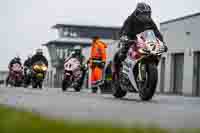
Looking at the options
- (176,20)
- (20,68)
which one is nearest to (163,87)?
(176,20)

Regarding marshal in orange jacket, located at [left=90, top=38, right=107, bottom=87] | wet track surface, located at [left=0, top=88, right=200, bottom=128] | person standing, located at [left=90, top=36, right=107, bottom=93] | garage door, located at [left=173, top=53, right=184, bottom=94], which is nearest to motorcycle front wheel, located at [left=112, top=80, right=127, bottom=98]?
wet track surface, located at [left=0, top=88, right=200, bottom=128]

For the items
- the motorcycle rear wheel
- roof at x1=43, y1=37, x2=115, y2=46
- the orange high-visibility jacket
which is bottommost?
the motorcycle rear wheel

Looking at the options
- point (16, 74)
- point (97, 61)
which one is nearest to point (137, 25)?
point (97, 61)

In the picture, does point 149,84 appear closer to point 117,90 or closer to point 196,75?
point 117,90

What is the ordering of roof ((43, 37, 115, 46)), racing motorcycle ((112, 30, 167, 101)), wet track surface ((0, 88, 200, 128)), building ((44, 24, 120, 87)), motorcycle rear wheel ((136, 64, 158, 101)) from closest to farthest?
wet track surface ((0, 88, 200, 128)) < motorcycle rear wheel ((136, 64, 158, 101)) < racing motorcycle ((112, 30, 167, 101)) < building ((44, 24, 120, 87)) < roof ((43, 37, 115, 46))

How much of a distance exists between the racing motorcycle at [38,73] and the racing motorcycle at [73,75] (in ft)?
10.8

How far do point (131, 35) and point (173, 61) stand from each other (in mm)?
30418

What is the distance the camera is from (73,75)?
23328 mm

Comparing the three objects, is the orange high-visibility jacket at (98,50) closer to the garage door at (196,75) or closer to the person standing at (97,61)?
the person standing at (97,61)

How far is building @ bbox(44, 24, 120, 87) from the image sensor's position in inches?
3920

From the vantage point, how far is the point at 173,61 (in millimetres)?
42562

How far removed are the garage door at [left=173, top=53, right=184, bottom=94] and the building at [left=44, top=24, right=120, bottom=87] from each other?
178 ft

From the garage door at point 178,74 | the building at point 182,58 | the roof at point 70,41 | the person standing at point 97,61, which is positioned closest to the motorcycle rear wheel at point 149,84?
the person standing at point 97,61

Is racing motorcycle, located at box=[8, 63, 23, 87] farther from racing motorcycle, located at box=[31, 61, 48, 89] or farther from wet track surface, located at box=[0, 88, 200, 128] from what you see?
wet track surface, located at box=[0, 88, 200, 128]
